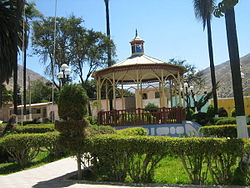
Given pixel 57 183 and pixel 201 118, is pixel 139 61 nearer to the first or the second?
pixel 201 118

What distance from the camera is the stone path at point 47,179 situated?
620cm

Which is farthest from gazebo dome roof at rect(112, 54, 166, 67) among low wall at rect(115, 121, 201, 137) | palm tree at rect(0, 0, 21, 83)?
palm tree at rect(0, 0, 21, 83)

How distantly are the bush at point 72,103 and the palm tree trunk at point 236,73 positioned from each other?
3.98 m

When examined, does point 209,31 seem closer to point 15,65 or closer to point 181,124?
point 181,124

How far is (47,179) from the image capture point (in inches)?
278

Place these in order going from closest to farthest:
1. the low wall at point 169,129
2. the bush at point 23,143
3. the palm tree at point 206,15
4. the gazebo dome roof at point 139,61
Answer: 1. the bush at point 23,143
2. the low wall at point 169,129
3. the gazebo dome roof at point 139,61
4. the palm tree at point 206,15

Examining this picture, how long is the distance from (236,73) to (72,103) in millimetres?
4345

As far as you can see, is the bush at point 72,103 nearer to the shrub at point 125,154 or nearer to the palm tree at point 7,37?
the shrub at point 125,154

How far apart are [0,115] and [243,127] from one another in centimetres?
5494

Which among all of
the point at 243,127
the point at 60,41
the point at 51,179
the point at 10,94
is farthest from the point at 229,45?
the point at 10,94


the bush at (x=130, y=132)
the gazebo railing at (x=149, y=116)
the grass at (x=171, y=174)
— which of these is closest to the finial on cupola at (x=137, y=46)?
the gazebo railing at (x=149, y=116)

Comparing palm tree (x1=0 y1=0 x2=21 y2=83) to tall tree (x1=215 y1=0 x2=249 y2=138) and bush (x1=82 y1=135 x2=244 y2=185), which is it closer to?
bush (x1=82 y1=135 x2=244 y2=185)

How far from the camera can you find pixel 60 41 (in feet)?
91.8

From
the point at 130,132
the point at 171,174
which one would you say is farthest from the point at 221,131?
the point at 171,174
